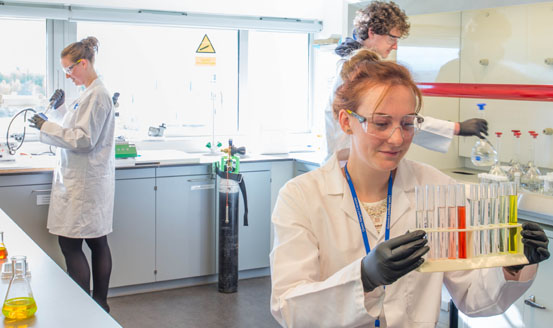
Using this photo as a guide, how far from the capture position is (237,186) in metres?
4.32

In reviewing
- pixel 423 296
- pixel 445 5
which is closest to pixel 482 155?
pixel 445 5

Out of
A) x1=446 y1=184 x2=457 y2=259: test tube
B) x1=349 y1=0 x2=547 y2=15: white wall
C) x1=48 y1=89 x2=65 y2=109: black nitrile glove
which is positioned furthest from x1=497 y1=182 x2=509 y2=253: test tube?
x1=48 y1=89 x2=65 y2=109: black nitrile glove

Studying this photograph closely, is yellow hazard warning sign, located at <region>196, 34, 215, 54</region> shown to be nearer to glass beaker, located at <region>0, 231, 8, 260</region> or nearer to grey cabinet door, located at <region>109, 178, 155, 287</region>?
grey cabinet door, located at <region>109, 178, 155, 287</region>

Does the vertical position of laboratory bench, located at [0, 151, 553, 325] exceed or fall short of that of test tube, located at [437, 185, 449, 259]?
it falls short

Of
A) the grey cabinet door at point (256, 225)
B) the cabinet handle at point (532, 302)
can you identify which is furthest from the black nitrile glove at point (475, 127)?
the grey cabinet door at point (256, 225)

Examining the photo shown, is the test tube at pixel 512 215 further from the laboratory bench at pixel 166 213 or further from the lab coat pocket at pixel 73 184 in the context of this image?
the lab coat pocket at pixel 73 184

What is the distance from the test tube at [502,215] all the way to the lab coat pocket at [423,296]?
0.21 metres

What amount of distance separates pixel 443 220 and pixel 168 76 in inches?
152

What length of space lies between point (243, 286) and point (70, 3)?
7.65 ft

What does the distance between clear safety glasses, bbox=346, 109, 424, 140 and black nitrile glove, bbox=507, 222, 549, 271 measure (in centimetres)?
35

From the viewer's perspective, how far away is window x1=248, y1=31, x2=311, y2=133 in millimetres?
5312

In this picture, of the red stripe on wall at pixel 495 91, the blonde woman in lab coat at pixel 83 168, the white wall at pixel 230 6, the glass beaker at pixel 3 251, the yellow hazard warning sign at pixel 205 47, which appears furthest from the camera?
the yellow hazard warning sign at pixel 205 47

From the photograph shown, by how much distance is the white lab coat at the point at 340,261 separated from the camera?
1.49 m

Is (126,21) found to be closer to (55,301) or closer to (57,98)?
(57,98)
